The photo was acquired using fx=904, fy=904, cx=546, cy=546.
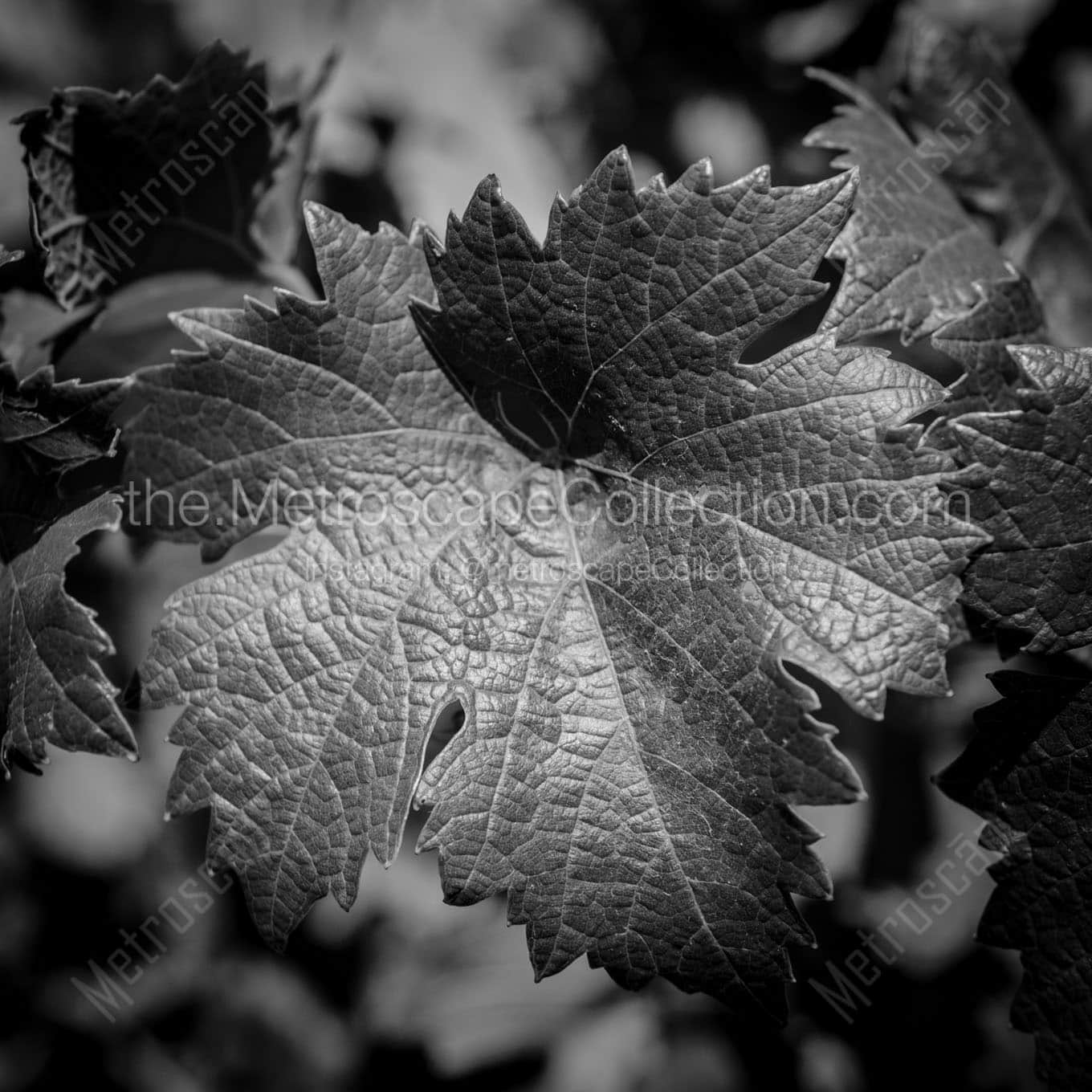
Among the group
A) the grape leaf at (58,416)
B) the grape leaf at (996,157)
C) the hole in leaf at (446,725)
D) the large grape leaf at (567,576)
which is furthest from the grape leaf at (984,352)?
the grape leaf at (58,416)

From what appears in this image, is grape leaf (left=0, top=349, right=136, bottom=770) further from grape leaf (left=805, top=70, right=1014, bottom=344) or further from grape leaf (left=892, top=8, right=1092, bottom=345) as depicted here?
grape leaf (left=892, top=8, right=1092, bottom=345)

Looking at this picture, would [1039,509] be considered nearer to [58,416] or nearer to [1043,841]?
[1043,841]

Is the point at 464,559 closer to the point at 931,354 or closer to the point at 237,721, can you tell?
the point at 237,721

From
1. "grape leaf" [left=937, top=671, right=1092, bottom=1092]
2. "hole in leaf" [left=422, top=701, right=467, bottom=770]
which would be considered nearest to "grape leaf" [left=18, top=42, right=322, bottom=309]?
"hole in leaf" [left=422, top=701, right=467, bottom=770]

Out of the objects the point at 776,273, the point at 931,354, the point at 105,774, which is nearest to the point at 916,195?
the point at 931,354

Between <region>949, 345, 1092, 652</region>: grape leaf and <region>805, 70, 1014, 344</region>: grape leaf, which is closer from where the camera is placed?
<region>949, 345, 1092, 652</region>: grape leaf

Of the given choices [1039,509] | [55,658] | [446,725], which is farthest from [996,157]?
[55,658]
